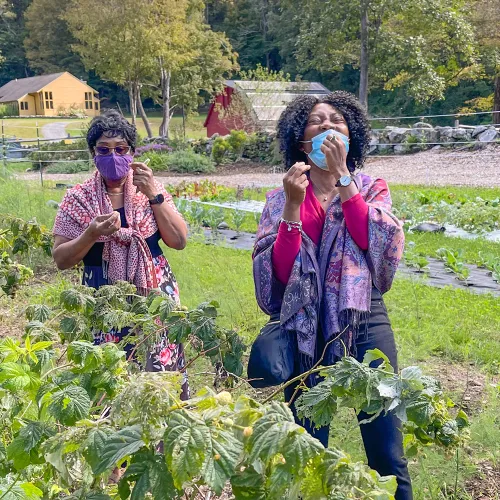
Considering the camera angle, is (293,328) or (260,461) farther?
(293,328)

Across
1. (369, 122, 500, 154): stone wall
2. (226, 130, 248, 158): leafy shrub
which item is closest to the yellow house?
(226, 130, 248, 158): leafy shrub

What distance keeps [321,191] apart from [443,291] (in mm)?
3826

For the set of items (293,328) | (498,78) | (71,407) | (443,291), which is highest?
(498,78)

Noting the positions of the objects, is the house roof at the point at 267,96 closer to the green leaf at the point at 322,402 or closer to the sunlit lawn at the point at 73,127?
the sunlit lawn at the point at 73,127

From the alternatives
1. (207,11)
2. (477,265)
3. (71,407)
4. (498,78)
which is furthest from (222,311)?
(207,11)

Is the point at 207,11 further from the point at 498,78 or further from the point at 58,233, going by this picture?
the point at 58,233

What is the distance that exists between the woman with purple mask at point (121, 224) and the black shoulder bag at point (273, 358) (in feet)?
2.39

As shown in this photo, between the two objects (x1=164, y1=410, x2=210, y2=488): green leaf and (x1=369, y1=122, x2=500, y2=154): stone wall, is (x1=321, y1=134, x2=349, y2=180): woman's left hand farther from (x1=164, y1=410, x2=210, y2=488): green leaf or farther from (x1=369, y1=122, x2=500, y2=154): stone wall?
(x1=369, y1=122, x2=500, y2=154): stone wall

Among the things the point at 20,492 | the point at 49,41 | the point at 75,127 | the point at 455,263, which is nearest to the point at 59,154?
the point at 75,127

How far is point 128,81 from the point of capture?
103ft

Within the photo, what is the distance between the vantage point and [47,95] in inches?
1987

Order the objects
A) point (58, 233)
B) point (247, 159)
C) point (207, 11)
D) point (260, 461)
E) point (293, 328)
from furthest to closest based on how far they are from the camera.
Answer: point (207, 11), point (247, 159), point (58, 233), point (293, 328), point (260, 461)

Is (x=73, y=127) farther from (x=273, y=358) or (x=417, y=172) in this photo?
(x=273, y=358)

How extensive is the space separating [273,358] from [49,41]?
5632 cm
